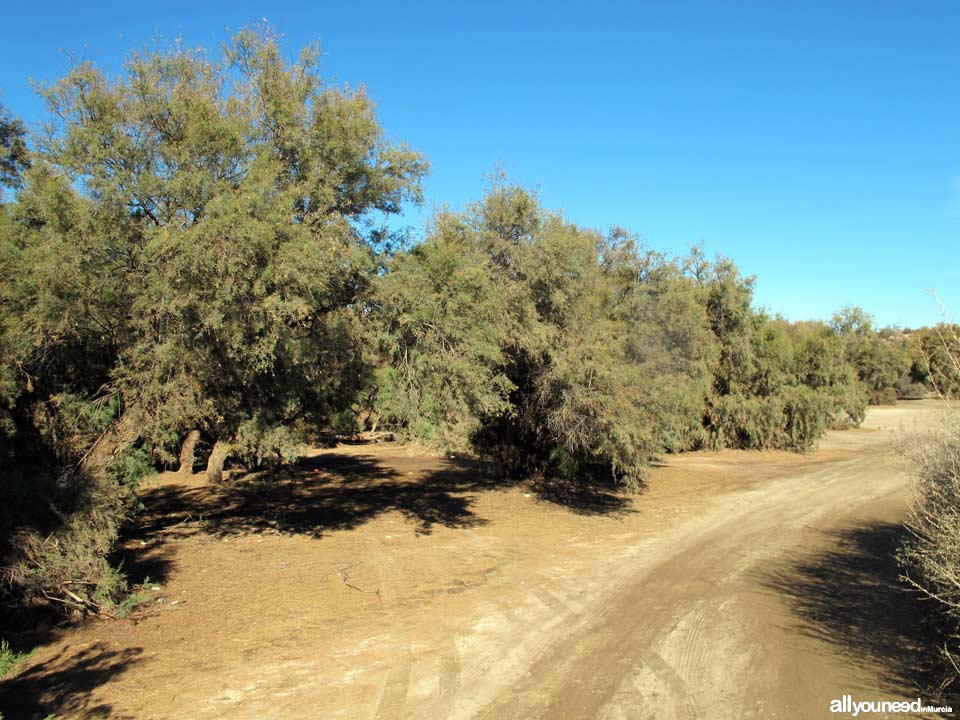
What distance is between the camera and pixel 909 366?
59781 mm

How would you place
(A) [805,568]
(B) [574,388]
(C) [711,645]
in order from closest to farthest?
(C) [711,645] → (A) [805,568] → (B) [574,388]

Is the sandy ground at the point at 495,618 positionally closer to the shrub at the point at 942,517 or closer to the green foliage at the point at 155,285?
the shrub at the point at 942,517

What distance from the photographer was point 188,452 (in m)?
18.5

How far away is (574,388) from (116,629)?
29.5 ft

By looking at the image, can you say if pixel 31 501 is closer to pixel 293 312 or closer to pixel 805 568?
pixel 293 312

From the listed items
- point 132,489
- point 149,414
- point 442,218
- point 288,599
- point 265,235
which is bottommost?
point 288,599

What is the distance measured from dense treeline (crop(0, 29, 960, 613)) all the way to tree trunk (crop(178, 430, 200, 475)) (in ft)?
12.9

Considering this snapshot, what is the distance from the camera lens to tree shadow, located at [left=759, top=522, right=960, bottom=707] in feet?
20.6

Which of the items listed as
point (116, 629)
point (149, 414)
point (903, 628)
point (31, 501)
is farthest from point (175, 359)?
point (903, 628)

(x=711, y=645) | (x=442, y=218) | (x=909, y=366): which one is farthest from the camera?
(x=909, y=366)

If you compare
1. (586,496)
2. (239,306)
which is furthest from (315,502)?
(239,306)

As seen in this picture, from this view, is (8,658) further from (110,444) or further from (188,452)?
(188,452)

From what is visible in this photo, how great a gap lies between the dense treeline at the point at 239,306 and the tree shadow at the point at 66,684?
3.59 ft

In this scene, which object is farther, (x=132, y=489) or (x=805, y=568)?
(x=805, y=568)
